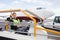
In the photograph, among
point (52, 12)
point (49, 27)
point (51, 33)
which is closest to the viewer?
point (51, 33)

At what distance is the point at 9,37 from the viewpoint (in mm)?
6000

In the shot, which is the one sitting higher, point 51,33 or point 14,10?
point 14,10

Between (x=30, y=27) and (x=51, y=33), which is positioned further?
(x=30, y=27)

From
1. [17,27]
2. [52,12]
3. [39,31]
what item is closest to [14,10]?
[17,27]

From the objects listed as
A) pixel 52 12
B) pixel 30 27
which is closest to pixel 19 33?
pixel 30 27

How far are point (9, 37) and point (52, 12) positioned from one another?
62.0 ft

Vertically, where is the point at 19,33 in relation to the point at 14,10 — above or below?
below

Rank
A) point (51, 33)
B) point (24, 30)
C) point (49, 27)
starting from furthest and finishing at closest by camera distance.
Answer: point (24, 30) → point (49, 27) → point (51, 33)

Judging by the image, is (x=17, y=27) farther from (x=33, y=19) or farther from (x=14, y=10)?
(x=33, y=19)

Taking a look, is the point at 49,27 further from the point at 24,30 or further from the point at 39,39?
the point at 24,30

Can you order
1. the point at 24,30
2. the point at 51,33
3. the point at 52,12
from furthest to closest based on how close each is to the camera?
the point at 52,12 < the point at 24,30 < the point at 51,33

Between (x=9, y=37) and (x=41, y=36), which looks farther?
(x=9, y=37)

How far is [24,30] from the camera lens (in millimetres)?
5785

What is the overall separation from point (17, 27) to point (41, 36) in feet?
3.74
